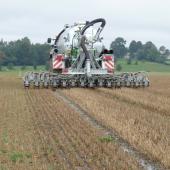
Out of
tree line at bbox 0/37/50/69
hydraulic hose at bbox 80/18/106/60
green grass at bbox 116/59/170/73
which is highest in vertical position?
hydraulic hose at bbox 80/18/106/60

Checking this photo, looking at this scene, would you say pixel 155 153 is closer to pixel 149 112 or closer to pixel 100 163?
pixel 100 163

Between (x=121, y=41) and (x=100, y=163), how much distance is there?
156660 mm

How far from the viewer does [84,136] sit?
41.8ft

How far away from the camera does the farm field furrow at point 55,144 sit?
32.3 feet

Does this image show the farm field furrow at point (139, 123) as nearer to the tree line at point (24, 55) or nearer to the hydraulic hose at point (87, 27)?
the hydraulic hose at point (87, 27)

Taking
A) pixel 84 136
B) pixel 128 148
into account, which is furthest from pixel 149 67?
pixel 128 148

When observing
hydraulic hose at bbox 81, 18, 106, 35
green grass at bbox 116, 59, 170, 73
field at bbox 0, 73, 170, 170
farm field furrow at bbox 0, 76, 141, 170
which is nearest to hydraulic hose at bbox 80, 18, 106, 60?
hydraulic hose at bbox 81, 18, 106, 35

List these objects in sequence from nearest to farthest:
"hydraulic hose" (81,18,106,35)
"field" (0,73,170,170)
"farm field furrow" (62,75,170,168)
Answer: "field" (0,73,170,170)
"farm field furrow" (62,75,170,168)
"hydraulic hose" (81,18,106,35)

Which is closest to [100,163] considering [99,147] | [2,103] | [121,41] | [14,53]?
[99,147]

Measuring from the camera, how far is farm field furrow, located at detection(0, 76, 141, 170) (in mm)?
9859

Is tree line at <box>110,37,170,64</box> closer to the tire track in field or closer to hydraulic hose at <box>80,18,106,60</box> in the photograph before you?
hydraulic hose at <box>80,18,106,60</box>

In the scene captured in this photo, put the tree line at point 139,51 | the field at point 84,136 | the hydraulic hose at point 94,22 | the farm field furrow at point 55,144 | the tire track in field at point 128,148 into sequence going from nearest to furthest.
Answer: the tire track in field at point 128,148, the farm field furrow at point 55,144, the field at point 84,136, the hydraulic hose at point 94,22, the tree line at point 139,51

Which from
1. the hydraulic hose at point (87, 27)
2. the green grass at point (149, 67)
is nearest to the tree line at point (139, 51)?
the green grass at point (149, 67)

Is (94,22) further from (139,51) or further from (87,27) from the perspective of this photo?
(139,51)
